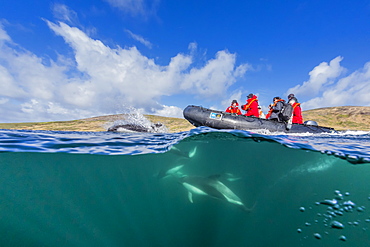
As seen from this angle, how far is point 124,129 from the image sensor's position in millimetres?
Result: 9820

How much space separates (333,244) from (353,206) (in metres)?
1.21

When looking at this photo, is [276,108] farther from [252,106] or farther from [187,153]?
[187,153]

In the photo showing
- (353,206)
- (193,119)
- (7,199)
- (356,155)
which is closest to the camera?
(7,199)

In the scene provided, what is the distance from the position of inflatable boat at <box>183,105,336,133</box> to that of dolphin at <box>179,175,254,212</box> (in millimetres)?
7872

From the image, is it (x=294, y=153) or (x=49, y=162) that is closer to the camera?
(x=49, y=162)

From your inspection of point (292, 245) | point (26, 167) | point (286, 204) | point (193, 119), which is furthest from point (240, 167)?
point (193, 119)

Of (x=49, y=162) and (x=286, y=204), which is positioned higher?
(x=49, y=162)

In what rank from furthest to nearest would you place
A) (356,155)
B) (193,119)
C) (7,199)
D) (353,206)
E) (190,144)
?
1. (193,119)
2. (190,144)
3. (353,206)
4. (356,155)
5. (7,199)

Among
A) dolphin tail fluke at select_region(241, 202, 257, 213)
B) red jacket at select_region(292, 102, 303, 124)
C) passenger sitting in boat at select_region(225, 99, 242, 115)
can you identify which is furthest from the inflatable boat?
dolphin tail fluke at select_region(241, 202, 257, 213)

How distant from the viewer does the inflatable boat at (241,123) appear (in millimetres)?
11391

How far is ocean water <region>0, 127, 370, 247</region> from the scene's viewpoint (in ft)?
14.1

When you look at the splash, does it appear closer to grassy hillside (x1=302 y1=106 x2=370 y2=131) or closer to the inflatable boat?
the inflatable boat

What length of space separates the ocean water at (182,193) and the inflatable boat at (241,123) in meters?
5.99

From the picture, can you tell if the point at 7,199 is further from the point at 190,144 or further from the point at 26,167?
the point at 190,144
